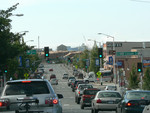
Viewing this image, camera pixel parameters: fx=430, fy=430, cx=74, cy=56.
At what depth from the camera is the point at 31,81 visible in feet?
44.2

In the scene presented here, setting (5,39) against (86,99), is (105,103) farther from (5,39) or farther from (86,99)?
(5,39)

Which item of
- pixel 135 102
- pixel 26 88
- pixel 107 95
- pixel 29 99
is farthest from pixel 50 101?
pixel 107 95

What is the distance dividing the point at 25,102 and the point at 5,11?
22.7m

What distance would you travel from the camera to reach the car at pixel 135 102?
19328 mm

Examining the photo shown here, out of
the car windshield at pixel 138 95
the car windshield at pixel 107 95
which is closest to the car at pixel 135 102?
the car windshield at pixel 138 95

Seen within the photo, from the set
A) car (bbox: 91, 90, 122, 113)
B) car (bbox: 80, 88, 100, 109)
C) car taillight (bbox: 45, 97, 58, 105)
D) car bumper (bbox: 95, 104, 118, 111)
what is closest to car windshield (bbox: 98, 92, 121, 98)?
car (bbox: 91, 90, 122, 113)

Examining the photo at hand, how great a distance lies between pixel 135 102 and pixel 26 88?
293 inches

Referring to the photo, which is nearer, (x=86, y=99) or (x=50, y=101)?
(x=50, y=101)

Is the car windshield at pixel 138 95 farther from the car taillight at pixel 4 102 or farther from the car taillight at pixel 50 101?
the car taillight at pixel 4 102

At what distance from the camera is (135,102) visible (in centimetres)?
1944

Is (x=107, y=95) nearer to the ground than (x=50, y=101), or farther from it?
nearer to the ground

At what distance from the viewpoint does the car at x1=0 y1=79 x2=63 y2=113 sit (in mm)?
12876

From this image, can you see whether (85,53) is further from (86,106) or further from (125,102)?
(125,102)

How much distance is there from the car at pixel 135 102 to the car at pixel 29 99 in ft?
21.9
